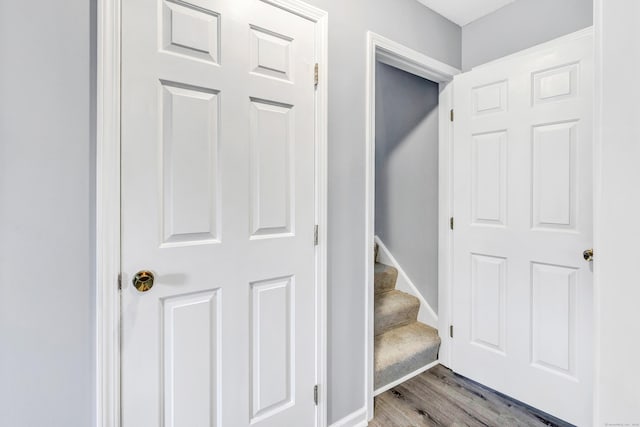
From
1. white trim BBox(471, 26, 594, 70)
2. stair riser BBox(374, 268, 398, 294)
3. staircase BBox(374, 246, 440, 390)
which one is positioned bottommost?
staircase BBox(374, 246, 440, 390)

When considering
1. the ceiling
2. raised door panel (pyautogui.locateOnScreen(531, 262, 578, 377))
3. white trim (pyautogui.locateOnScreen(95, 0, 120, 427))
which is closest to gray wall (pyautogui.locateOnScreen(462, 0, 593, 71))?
the ceiling

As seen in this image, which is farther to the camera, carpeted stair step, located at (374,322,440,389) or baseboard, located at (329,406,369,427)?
carpeted stair step, located at (374,322,440,389)

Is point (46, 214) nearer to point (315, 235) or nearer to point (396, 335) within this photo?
point (315, 235)

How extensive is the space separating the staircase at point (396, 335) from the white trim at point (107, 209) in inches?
58.5

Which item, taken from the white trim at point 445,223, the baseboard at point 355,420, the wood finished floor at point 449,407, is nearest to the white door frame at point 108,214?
the baseboard at point 355,420

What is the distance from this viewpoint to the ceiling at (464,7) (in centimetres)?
190

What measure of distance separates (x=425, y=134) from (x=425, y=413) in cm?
198

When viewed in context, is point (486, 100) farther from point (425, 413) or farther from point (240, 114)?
point (425, 413)

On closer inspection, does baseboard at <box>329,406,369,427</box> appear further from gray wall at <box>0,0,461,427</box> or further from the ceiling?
the ceiling

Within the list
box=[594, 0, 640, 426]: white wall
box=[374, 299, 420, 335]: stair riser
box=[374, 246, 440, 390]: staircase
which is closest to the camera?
box=[594, 0, 640, 426]: white wall

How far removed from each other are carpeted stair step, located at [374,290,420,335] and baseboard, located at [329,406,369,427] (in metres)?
0.71

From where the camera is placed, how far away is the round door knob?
99 cm

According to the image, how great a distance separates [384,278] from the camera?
2549 mm

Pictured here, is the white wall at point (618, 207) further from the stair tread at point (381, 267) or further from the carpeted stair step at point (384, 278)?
the stair tread at point (381, 267)
